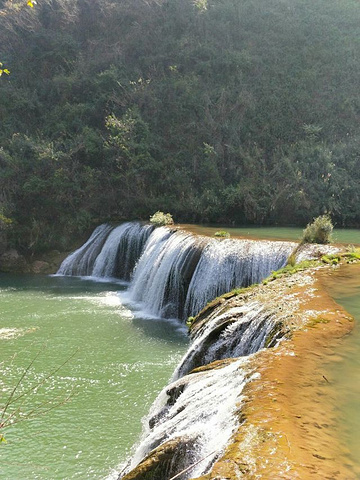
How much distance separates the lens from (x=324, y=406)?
3.43m

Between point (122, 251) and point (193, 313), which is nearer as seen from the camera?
point (193, 313)

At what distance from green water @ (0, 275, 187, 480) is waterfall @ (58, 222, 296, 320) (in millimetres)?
898

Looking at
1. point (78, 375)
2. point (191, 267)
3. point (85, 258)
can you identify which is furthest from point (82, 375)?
point (85, 258)

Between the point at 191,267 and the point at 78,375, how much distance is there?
16.9 ft

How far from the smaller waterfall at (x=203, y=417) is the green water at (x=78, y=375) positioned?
1.10 meters

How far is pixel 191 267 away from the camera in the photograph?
1300 cm

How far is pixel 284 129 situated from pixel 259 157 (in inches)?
115

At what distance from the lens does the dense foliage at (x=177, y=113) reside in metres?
21.0

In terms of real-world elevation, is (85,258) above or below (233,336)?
below

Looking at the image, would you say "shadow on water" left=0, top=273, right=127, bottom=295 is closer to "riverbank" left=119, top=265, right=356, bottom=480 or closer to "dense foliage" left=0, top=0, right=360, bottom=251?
"dense foliage" left=0, top=0, right=360, bottom=251

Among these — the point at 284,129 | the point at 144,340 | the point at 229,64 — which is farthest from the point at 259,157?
the point at 144,340

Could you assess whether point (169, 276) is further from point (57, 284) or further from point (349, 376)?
point (349, 376)

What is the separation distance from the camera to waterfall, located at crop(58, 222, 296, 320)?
11.9 m

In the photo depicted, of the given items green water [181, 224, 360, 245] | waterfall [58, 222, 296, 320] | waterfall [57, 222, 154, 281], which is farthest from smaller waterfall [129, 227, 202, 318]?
waterfall [57, 222, 154, 281]
